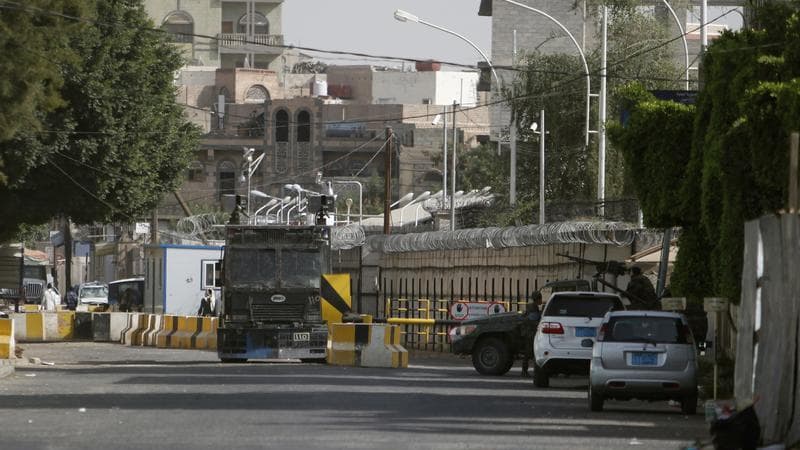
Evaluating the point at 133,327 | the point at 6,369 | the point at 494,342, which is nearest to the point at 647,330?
the point at 494,342

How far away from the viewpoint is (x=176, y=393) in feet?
82.4

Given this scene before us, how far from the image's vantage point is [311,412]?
21.1m

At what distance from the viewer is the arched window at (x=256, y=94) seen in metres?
142

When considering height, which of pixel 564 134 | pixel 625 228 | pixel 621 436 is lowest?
pixel 621 436

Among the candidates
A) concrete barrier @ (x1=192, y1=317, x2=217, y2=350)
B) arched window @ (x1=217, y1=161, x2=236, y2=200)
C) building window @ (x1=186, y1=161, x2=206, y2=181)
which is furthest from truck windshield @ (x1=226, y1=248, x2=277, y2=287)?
building window @ (x1=186, y1=161, x2=206, y2=181)

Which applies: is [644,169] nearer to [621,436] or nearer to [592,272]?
[592,272]

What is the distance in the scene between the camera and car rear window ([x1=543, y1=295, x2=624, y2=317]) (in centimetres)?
2848

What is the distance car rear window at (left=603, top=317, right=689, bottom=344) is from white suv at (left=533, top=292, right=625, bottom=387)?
193 inches

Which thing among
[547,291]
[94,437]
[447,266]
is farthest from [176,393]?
[447,266]

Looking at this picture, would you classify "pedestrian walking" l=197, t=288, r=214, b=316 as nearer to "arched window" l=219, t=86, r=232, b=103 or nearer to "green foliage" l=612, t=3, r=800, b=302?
"green foliage" l=612, t=3, r=800, b=302

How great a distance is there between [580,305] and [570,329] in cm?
45

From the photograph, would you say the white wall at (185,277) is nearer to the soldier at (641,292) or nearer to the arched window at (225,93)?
the soldier at (641,292)

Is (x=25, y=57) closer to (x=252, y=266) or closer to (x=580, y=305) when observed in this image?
(x=252, y=266)

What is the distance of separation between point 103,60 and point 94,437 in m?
32.5
